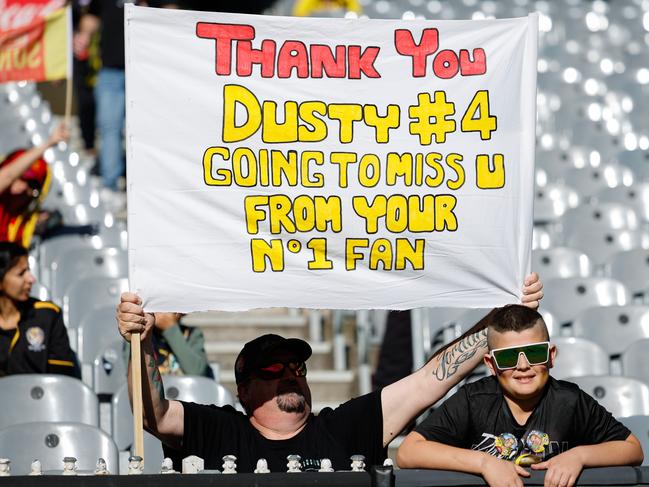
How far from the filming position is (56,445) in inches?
184

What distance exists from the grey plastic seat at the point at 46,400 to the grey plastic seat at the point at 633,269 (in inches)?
153

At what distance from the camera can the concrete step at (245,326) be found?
7574 mm

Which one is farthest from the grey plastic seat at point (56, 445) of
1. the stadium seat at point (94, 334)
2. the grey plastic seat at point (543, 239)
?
the grey plastic seat at point (543, 239)

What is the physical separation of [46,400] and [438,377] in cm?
194

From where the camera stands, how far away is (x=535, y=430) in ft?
11.8

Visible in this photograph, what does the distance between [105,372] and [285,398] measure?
6.77 feet

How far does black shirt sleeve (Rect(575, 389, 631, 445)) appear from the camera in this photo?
11.9ft

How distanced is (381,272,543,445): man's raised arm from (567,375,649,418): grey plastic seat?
148 centimetres

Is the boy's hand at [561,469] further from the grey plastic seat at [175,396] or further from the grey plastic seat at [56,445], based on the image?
the grey plastic seat at [175,396]

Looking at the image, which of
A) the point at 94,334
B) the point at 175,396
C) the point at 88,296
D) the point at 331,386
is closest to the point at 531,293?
the point at 175,396

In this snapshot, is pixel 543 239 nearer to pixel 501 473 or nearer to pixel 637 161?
pixel 637 161

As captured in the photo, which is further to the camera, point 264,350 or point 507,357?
point 264,350

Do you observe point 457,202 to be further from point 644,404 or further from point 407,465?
point 644,404

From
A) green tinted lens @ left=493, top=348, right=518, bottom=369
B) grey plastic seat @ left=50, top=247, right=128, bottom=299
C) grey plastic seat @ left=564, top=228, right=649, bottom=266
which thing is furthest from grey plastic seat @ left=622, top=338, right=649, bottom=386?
grey plastic seat @ left=50, top=247, right=128, bottom=299
